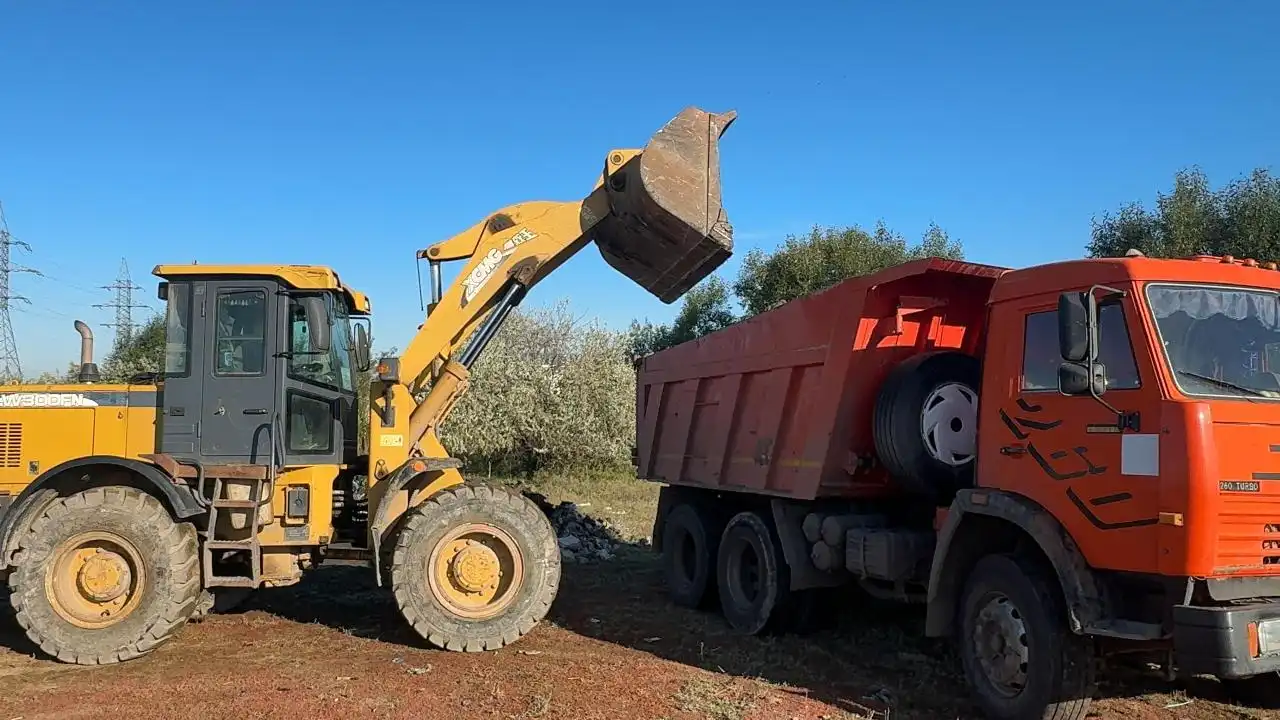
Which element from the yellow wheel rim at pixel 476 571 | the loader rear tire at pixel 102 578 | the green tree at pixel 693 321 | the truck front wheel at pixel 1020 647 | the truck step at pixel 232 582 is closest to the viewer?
the truck front wheel at pixel 1020 647

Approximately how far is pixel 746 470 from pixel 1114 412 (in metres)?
4.08

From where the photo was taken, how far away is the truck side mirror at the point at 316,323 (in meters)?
7.91

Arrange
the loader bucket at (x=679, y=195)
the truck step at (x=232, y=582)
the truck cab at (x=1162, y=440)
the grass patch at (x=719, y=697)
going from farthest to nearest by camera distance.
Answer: the loader bucket at (x=679, y=195)
the truck step at (x=232, y=582)
the grass patch at (x=719, y=697)
the truck cab at (x=1162, y=440)

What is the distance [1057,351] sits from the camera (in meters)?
5.38

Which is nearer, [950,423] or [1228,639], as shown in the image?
[1228,639]

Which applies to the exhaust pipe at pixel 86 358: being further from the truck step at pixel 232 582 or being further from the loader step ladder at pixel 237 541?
the truck step at pixel 232 582

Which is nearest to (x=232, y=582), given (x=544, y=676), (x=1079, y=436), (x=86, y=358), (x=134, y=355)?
(x=86, y=358)

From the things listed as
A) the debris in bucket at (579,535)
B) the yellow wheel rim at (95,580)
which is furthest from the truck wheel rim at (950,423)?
the debris in bucket at (579,535)

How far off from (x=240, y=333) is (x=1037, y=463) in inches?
248

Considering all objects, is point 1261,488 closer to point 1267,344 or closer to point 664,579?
point 1267,344

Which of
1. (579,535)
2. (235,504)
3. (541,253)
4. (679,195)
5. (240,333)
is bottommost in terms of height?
(579,535)

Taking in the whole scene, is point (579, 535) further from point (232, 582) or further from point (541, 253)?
point (232, 582)

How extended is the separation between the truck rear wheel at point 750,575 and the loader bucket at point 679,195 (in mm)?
2498

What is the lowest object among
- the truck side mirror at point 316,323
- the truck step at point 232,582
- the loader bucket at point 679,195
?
the truck step at point 232,582
